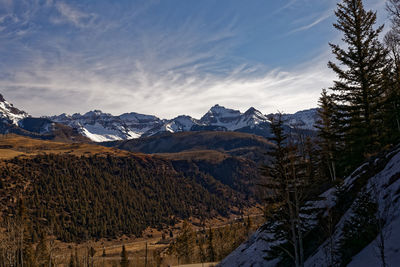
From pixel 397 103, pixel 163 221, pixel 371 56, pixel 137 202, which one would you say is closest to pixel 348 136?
pixel 397 103

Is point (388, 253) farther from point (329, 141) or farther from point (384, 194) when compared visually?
point (329, 141)

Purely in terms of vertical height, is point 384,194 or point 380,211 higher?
point 384,194

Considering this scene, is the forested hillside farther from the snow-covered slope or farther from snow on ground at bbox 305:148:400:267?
snow on ground at bbox 305:148:400:267

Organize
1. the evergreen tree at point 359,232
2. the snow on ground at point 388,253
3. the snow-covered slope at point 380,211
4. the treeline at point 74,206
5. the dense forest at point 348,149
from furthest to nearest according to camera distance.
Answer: the treeline at point 74,206 < the dense forest at point 348,149 < the evergreen tree at point 359,232 < the snow-covered slope at point 380,211 < the snow on ground at point 388,253

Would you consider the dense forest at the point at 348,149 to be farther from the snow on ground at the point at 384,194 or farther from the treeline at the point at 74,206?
the treeline at the point at 74,206

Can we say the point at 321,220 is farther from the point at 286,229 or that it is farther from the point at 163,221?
the point at 163,221

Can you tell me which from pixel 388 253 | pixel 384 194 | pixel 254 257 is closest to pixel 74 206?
pixel 254 257

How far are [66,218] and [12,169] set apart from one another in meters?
→ 50.8

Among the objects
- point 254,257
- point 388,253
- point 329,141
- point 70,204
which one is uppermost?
point 329,141

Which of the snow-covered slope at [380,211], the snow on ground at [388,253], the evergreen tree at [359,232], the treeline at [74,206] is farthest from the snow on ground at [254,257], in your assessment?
the treeline at [74,206]

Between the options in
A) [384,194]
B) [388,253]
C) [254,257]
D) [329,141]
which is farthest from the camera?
[329,141]

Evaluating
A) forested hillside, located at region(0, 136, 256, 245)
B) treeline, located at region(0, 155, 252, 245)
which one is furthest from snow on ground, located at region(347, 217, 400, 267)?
forested hillside, located at region(0, 136, 256, 245)

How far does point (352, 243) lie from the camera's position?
1742 cm

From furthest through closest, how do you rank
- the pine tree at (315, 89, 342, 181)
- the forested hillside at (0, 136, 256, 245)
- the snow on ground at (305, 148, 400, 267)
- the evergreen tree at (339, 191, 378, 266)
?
the forested hillside at (0, 136, 256, 245), the pine tree at (315, 89, 342, 181), the snow on ground at (305, 148, 400, 267), the evergreen tree at (339, 191, 378, 266)
